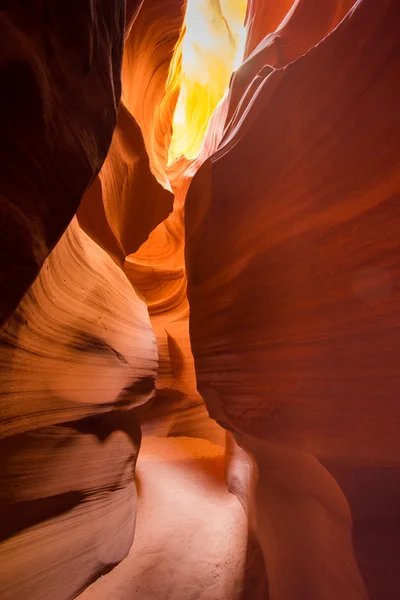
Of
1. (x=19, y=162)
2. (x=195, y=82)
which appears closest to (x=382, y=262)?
(x=19, y=162)

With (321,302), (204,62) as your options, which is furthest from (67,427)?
(204,62)

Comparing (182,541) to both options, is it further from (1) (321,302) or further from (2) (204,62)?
(2) (204,62)

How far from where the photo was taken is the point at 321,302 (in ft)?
4.86

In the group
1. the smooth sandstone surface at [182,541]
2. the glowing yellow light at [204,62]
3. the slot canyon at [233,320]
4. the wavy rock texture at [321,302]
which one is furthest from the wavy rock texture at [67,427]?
the glowing yellow light at [204,62]

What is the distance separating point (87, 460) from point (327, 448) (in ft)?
4.15

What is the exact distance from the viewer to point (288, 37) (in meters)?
2.86

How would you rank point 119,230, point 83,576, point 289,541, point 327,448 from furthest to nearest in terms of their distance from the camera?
1. point 119,230
2. point 289,541
3. point 83,576
4. point 327,448

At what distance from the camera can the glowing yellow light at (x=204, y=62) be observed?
846cm

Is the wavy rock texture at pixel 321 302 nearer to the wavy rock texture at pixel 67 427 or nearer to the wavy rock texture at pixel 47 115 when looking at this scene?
the wavy rock texture at pixel 67 427

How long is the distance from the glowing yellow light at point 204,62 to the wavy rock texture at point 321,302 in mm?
7155

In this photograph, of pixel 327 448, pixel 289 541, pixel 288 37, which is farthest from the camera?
pixel 288 37

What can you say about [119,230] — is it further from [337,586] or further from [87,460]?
[337,586]

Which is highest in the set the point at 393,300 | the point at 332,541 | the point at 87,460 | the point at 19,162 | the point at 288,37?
the point at 288,37

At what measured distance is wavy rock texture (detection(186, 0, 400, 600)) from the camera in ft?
4.18
